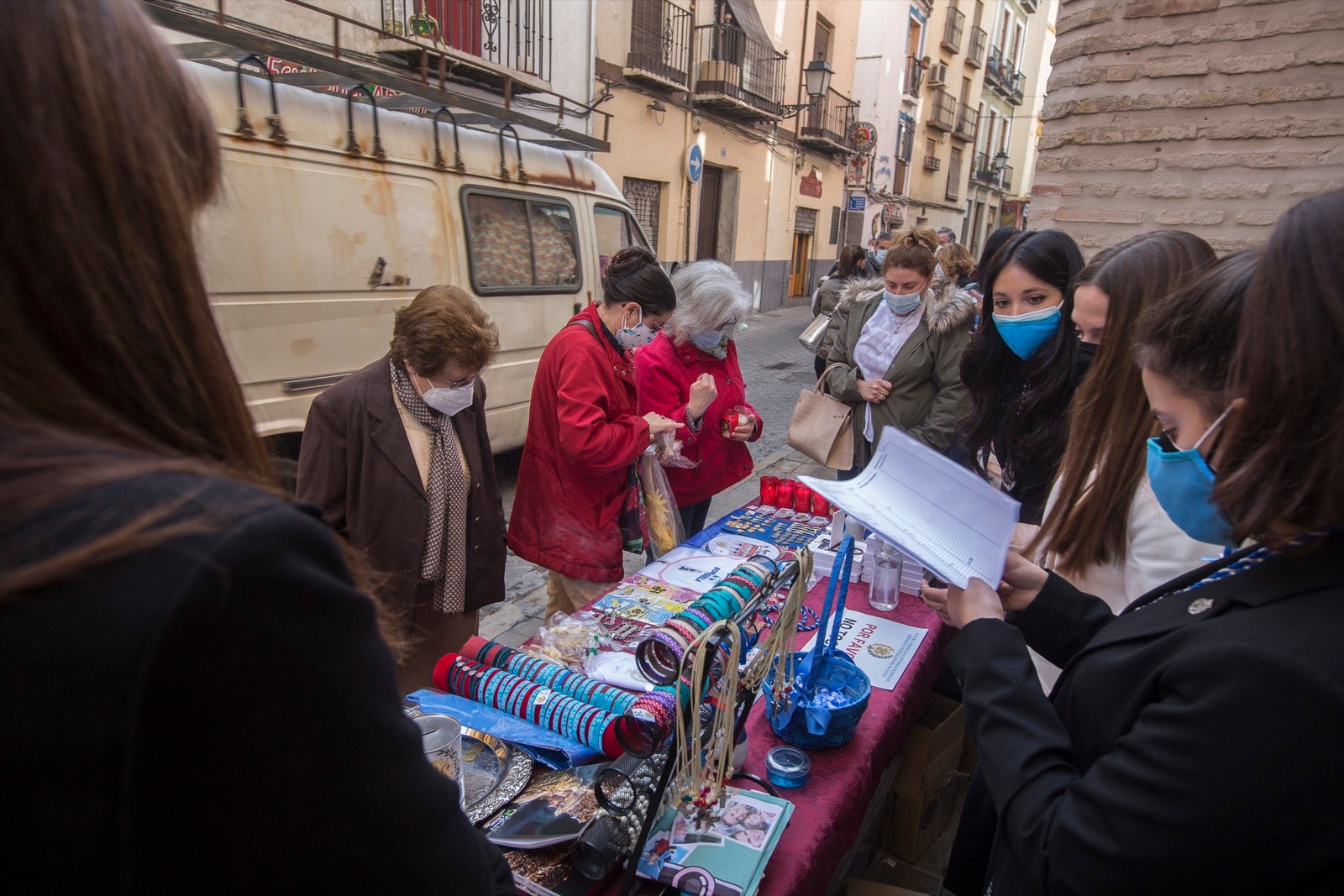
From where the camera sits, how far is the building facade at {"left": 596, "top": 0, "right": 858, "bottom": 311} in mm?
11664

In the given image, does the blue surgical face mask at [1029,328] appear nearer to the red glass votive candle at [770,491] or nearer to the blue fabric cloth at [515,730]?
the red glass votive candle at [770,491]

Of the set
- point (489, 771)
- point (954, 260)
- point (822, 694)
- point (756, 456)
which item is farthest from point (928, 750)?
point (954, 260)

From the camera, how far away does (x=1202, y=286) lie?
3.52 feet

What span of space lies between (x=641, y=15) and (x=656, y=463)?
11.0 meters

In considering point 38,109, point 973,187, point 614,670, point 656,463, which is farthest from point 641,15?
point 973,187

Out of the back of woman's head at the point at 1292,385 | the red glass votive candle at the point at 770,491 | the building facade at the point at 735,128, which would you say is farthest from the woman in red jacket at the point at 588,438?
the building facade at the point at 735,128

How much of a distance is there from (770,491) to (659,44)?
11163mm

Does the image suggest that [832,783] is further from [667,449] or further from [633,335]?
[633,335]

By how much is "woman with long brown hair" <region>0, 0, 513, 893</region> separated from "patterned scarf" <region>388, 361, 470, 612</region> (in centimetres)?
179

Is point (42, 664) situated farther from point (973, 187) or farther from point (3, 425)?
point (973, 187)

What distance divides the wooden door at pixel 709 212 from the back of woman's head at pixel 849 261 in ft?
24.9

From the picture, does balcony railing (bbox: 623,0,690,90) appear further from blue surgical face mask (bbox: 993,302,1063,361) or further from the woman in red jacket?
Result: blue surgical face mask (bbox: 993,302,1063,361)

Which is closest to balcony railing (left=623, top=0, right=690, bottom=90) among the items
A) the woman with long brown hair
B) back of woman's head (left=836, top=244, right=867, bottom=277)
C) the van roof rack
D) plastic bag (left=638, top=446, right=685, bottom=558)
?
the van roof rack

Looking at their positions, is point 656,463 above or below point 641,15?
below
